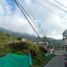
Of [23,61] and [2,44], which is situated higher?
[2,44]

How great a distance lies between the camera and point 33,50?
2636cm

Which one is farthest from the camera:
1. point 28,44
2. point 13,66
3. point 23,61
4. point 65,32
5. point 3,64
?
point 65,32

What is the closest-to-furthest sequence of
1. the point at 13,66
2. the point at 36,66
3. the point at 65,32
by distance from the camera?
the point at 13,66, the point at 36,66, the point at 65,32

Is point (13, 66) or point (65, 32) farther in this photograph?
point (65, 32)

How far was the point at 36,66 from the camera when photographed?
2292 centimetres

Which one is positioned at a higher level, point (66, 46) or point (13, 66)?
A: point (66, 46)

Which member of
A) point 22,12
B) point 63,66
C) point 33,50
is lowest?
point 63,66

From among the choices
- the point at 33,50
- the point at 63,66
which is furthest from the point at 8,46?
the point at 63,66

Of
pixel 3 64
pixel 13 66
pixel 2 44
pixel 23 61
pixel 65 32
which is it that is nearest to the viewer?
pixel 3 64

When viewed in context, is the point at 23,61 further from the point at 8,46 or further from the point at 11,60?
the point at 8,46

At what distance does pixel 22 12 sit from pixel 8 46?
11.3 meters

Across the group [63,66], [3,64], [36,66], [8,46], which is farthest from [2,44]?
[3,64]

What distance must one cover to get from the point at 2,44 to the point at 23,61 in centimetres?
855

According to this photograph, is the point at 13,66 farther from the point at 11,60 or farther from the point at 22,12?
the point at 22,12
